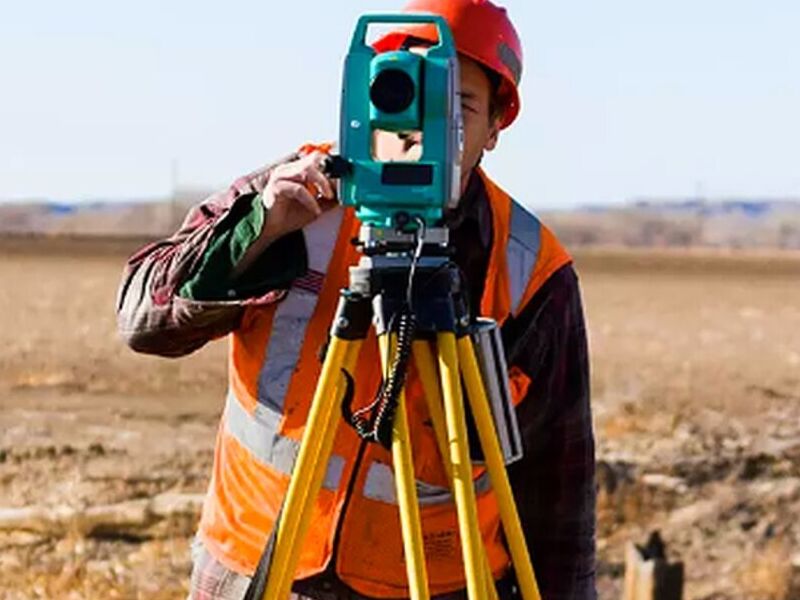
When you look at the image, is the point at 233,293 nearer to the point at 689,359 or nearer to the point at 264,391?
the point at 264,391

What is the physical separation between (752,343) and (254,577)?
53.6 feet

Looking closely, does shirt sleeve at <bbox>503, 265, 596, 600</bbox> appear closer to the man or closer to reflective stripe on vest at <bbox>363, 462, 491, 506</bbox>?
the man

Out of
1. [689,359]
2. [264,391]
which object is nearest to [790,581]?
[264,391]

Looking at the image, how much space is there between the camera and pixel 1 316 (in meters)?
18.5

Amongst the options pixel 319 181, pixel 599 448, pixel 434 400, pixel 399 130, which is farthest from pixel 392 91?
pixel 599 448

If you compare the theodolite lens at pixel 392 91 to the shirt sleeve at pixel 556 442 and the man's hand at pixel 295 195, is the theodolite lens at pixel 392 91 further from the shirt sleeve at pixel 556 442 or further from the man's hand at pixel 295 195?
the shirt sleeve at pixel 556 442

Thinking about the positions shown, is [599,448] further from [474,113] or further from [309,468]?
[309,468]

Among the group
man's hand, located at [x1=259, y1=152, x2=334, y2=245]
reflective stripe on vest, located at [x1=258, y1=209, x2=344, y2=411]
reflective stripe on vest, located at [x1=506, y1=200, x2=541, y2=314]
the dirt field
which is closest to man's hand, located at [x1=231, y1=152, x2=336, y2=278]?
man's hand, located at [x1=259, y1=152, x2=334, y2=245]

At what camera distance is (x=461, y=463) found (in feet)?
6.72

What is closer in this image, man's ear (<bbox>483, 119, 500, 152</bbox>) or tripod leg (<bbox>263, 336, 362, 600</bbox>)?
tripod leg (<bbox>263, 336, 362, 600</bbox>)

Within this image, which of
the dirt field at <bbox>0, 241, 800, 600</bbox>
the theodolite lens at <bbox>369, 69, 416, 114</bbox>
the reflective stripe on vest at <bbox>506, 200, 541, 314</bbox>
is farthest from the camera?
the dirt field at <bbox>0, 241, 800, 600</bbox>

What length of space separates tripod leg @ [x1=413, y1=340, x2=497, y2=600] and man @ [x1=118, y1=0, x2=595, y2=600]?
9 cm

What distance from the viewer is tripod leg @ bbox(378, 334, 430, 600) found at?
2037mm

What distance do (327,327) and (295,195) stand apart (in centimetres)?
27
